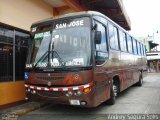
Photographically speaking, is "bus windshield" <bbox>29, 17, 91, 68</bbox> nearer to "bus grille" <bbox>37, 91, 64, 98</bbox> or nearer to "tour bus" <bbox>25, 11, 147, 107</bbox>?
"tour bus" <bbox>25, 11, 147, 107</bbox>

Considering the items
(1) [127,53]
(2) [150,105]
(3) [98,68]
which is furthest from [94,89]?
(1) [127,53]

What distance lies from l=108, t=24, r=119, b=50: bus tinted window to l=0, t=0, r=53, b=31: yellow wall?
3.28 meters

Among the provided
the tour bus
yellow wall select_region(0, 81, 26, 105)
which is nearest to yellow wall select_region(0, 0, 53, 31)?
the tour bus

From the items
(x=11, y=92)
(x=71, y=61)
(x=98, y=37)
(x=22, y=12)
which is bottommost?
(x=11, y=92)

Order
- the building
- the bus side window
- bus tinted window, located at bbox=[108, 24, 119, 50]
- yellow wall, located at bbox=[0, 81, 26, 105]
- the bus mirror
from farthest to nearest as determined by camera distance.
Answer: bus tinted window, located at bbox=[108, 24, 119, 50], the building, yellow wall, located at bbox=[0, 81, 26, 105], the bus side window, the bus mirror

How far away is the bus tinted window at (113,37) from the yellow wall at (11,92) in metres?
3.55

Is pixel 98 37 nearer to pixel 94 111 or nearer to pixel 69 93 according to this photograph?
pixel 69 93

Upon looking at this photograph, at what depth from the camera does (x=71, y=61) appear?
7141 mm

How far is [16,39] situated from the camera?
31.7 feet

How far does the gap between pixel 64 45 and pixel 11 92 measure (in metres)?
2.91

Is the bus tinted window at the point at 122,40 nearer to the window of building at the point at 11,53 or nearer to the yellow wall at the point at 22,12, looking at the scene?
the yellow wall at the point at 22,12

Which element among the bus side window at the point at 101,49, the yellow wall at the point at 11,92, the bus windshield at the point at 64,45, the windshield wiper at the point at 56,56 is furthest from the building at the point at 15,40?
the bus side window at the point at 101,49

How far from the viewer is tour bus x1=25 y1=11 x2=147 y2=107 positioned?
276 inches

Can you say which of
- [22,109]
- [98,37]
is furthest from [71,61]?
[22,109]
